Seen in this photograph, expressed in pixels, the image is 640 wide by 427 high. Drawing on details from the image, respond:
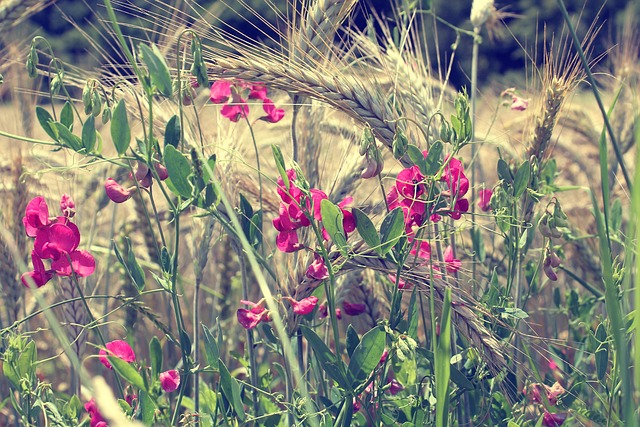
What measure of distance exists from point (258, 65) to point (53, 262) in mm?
381

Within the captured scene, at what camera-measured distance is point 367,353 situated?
97cm

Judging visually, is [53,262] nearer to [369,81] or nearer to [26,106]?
[369,81]

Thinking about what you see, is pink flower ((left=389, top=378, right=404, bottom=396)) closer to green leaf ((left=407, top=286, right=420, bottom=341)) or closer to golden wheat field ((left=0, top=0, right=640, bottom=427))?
golden wheat field ((left=0, top=0, right=640, bottom=427))

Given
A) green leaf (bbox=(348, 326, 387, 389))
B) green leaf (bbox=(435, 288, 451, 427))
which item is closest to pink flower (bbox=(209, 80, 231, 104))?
green leaf (bbox=(348, 326, 387, 389))

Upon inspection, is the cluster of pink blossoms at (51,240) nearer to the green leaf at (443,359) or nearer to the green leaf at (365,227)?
the green leaf at (365,227)

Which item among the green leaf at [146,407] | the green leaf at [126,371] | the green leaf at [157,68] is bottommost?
the green leaf at [146,407]

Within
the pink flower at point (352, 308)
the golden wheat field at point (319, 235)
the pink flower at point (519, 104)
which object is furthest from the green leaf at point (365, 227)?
the pink flower at point (519, 104)

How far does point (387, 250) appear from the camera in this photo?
95 centimetres

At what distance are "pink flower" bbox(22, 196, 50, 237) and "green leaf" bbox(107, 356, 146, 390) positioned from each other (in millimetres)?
206

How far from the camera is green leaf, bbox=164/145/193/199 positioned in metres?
0.89

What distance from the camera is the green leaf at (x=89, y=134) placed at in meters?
0.96

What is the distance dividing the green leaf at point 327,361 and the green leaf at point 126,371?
22 cm

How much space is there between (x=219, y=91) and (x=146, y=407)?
0.51 metres

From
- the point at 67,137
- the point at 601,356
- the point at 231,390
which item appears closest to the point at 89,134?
the point at 67,137
